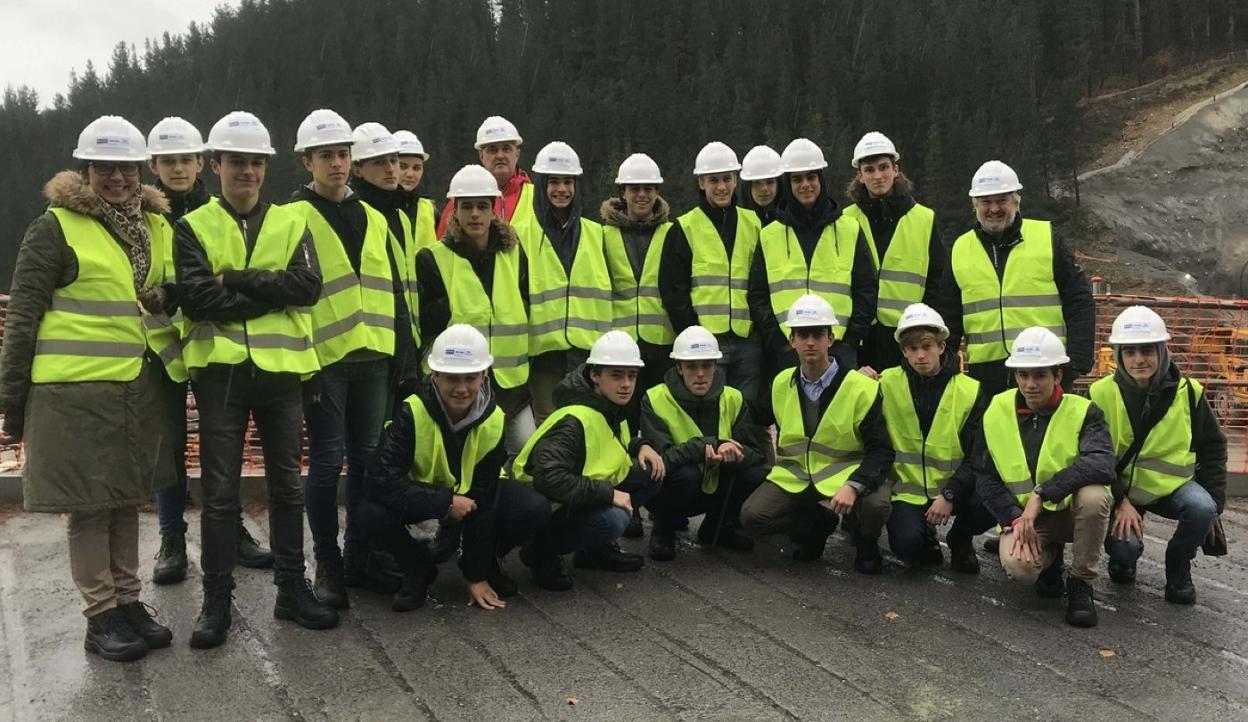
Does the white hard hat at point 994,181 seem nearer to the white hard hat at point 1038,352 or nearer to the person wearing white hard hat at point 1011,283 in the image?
the person wearing white hard hat at point 1011,283

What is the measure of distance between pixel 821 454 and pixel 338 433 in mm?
2608

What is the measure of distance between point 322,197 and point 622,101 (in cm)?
6430

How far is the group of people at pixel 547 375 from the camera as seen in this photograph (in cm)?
422

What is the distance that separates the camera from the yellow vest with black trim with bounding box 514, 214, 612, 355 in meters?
5.77

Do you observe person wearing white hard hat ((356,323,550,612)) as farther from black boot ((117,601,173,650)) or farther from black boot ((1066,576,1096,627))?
black boot ((1066,576,1096,627))

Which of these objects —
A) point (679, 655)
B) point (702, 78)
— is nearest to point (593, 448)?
point (679, 655)

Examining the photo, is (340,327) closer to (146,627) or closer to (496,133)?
(146,627)

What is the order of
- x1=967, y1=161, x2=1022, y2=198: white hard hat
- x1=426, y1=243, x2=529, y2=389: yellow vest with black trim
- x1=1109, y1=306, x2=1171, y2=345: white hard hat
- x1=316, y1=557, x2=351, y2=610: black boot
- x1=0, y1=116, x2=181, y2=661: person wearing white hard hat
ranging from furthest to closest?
x1=967, y1=161, x2=1022, y2=198: white hard hat → x1=426, y1=243, x2=529, y2=389: yellow vest with black trim → x1=1109, y1=306, x2=1171, y2=345: white hard hat → x1=316, y1=557, x2=351, y2=610: black boot → x1=0, y1=116, x2=181, y2=661: person wearing white hard hat

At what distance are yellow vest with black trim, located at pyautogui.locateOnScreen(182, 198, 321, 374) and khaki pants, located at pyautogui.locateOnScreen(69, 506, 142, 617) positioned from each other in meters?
0.76

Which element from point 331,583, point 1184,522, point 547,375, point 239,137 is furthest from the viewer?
point 547,375

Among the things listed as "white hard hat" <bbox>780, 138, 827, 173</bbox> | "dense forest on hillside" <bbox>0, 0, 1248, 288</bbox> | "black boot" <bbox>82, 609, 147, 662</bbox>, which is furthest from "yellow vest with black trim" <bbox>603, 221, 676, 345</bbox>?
"dense forest on hillside" <bbox>0, 0, 1248, 288</bbox>

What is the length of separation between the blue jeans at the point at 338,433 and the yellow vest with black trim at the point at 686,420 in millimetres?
1587

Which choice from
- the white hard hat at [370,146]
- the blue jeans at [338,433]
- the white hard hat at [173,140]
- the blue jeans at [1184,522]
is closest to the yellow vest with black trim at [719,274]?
the white hard hat at [370,146]

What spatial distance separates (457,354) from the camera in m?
4.69
